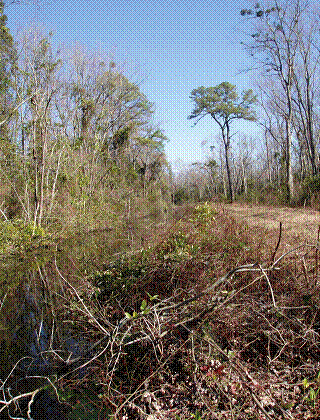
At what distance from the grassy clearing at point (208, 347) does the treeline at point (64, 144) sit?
6.58 meters

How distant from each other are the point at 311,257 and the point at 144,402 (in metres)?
3.10

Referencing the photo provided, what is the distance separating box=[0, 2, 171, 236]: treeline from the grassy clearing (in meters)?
6.58

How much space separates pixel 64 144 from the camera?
44.9ft

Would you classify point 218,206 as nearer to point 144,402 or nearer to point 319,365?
point 319,365

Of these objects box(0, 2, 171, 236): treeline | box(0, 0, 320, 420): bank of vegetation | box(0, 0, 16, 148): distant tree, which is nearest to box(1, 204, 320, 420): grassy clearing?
box(0, 0, 320, 420): bank of vegetation

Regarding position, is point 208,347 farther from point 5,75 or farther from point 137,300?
point 5,75

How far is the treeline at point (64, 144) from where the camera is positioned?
11672mm

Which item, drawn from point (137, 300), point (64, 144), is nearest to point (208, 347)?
point (137, 300)

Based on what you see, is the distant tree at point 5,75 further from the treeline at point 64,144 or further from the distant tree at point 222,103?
the distant tree at point 222,103

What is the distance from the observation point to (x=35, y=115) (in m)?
12.0

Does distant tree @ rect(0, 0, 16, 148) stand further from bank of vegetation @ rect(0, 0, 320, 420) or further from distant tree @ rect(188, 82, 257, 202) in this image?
distant tree @ rect(188, 82, 257, 202)

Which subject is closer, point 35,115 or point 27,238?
point 27,238

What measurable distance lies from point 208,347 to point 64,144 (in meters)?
12.3

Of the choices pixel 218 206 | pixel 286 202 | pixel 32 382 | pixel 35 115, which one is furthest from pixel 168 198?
pixel 32 382
